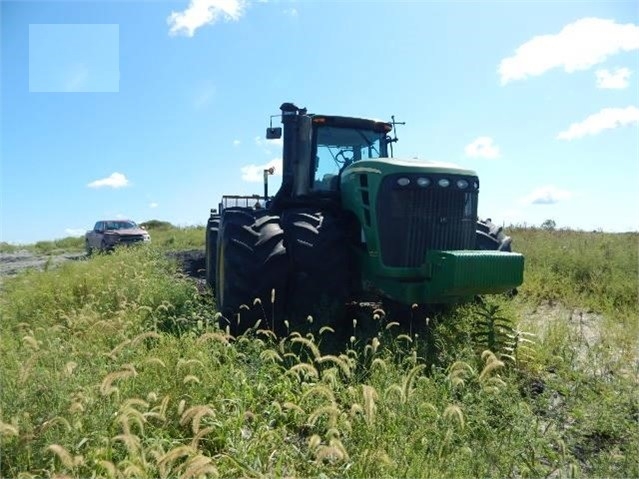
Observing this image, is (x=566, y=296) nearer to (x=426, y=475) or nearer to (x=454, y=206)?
(x=454, y=206)

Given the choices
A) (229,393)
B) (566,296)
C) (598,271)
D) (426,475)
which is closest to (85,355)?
(229,393)

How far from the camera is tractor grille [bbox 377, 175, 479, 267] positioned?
4.73m

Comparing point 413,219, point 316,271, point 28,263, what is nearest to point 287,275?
point 316,271

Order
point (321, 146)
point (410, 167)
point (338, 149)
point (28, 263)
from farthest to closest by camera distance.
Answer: point (28, 263) < point (338, 149) < point (321, 146) < point (410, 167)

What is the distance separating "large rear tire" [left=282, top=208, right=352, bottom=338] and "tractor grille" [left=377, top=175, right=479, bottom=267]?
47 centimetres

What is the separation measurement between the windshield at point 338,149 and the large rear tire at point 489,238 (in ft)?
5.27

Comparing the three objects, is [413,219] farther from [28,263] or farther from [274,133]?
[28,263]

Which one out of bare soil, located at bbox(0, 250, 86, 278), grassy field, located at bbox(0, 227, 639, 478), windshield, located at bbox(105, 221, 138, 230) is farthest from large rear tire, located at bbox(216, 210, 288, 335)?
windshield, located at bbox(105, 221, 138, 230)

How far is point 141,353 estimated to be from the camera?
379 cm

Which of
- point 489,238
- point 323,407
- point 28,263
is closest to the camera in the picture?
point 323,407

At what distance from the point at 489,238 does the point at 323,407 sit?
397 centimetres

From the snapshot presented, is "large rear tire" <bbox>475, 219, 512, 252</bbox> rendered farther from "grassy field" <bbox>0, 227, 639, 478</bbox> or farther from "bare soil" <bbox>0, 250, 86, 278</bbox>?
"bare soil" <bbox>0, 250, 86, 278</bbox>

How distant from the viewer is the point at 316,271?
480 cm

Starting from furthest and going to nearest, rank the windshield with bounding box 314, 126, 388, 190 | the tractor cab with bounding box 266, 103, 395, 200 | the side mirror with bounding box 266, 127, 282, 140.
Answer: the side mirror with bounding box 266, 127, 282, 140 → the windshield with bounding box 314, 126, 388, 190 → the tractor cab with bounding box 266, 103, 395, 200
